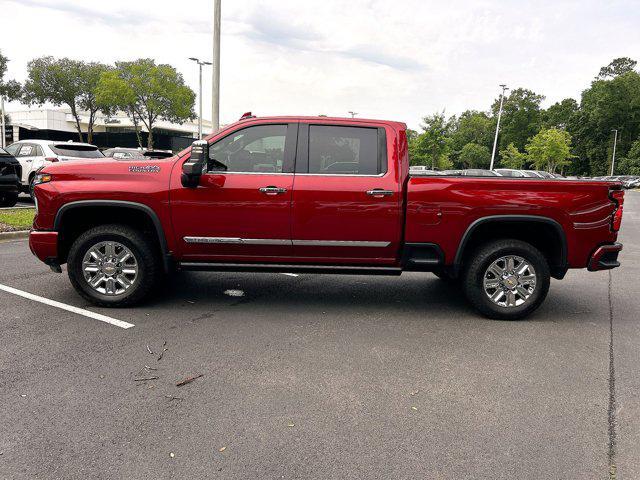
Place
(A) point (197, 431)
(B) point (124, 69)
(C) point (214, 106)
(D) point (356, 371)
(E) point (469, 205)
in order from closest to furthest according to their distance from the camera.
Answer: (A) point (197, 431) → (D) point (356, 371) → (E) point (469, 205) → (C) point (214, 106) → (B) point (124, 69)

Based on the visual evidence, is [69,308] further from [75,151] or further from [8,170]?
[75,151]

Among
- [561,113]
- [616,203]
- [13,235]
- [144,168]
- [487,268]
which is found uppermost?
[561,113]

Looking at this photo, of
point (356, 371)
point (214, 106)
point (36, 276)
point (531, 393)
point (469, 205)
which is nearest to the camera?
point (531, 393)

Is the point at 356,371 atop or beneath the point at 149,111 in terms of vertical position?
beneath

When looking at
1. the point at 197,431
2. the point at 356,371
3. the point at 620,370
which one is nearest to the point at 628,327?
the point at 620,370

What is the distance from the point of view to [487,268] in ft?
17.6

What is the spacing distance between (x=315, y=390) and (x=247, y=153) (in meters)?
2.63

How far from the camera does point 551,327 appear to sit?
527 cm

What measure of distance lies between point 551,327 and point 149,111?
1946 inches

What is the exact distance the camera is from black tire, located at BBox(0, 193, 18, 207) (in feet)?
40.5

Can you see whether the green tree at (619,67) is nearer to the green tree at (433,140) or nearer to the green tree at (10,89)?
the green tree at (433,140)

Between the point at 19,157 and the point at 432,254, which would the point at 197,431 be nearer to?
the point at 432,254

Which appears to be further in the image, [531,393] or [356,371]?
[356,371]

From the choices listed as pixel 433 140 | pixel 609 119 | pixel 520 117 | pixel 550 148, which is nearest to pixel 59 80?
pixel 433 140
